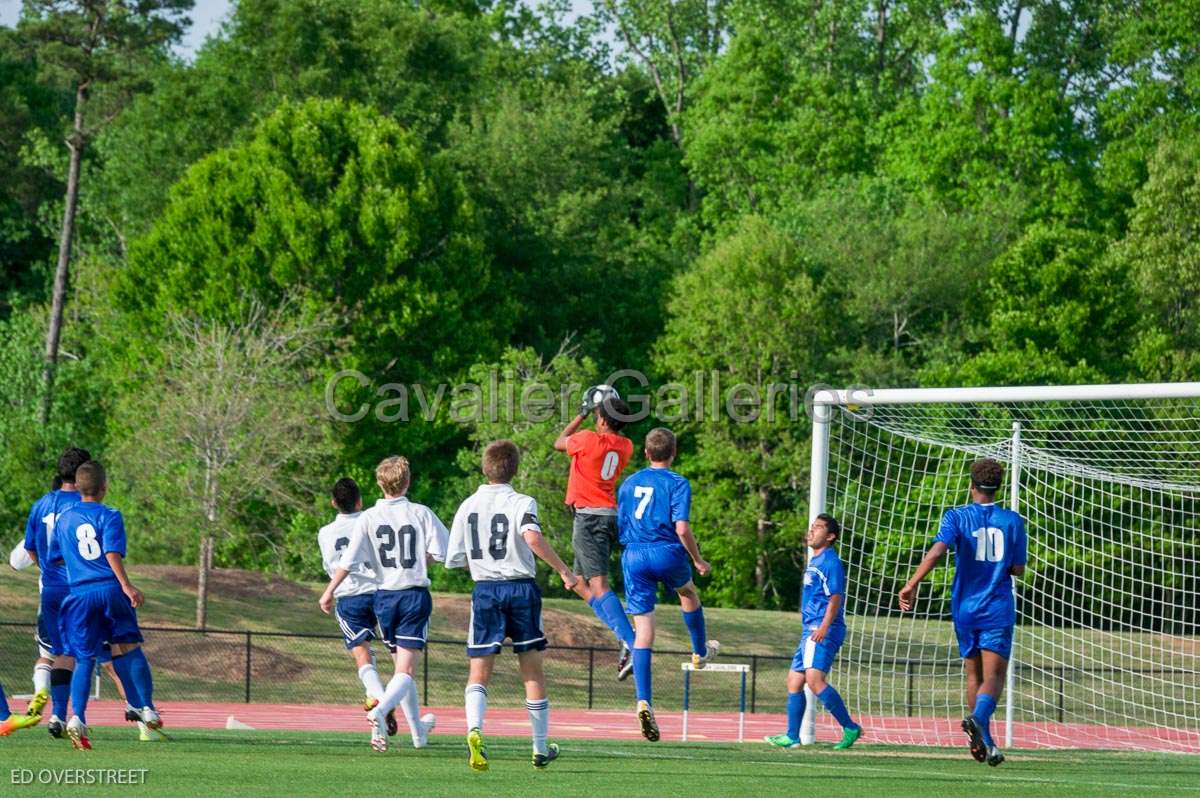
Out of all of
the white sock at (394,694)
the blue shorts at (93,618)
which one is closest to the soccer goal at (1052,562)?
the white sock at (394,694)

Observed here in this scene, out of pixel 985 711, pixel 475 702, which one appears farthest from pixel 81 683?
pixel 985 711

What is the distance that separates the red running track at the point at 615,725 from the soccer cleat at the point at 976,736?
5124 mm

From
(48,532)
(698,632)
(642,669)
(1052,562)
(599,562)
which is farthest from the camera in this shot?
(1052,562)

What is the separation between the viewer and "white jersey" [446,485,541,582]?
10492 millimetres

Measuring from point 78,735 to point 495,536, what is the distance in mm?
3370

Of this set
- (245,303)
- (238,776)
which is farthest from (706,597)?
(238,776)

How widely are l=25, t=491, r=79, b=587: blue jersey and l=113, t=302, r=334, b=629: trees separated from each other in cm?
1898

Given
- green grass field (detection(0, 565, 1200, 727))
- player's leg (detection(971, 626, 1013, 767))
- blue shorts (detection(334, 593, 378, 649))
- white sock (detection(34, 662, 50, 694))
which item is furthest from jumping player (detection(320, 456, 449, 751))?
green grass field (detection(0, 565, 1200, 727))

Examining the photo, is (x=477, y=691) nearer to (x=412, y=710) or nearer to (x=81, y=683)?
(x=412, y=710)

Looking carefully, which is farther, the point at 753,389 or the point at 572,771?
the point at 753,389

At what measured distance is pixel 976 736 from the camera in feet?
38.9

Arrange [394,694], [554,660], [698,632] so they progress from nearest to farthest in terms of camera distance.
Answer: [394,694] < [698,632] < [554,660]

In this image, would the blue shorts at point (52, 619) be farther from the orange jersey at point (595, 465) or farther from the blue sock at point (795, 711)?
the blue sock at point (795, 711)

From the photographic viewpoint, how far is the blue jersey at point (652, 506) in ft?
40.7
